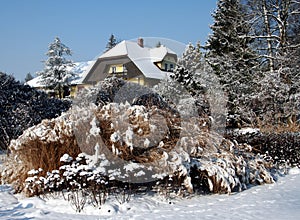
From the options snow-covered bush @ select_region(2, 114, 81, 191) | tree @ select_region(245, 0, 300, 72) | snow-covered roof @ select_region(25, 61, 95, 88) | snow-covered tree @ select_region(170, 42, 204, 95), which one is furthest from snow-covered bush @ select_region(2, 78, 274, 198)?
snow-covered roof @ select_region(25, 61, 95, 88)

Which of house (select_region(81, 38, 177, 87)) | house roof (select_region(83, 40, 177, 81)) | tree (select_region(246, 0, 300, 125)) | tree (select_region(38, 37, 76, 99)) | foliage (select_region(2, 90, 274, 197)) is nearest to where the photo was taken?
foliage (select_region(2, 90, 274, 197))

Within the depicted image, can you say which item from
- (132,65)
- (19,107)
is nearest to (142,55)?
(132,65)

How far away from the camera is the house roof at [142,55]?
25.0 metres

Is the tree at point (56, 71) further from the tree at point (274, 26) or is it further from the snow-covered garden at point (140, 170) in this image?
the snow-covered garden at point (140, 170)

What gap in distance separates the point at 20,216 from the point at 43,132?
134cm

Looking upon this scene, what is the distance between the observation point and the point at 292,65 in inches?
473

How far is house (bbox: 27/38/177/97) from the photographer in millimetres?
24891

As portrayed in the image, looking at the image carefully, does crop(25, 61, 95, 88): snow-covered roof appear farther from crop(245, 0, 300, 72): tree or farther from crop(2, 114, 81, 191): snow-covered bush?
crop(2, 114, 81, 191): snow-covered bush

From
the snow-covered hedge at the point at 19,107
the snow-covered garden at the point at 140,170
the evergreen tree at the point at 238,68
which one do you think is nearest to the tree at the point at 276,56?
the evergreen tree at the point at 238,68

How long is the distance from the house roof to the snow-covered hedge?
555 inches

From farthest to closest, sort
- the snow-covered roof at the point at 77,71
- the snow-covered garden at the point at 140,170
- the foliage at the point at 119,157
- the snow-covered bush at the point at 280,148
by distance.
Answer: the snow-covered roof at the point at 77,71 < the snow-covered bush at the point at 280,148 < the foliage at the point at 119,157 < the snow-covered garden at the point at 140,170

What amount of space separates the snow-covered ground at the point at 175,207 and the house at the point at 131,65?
783 inches

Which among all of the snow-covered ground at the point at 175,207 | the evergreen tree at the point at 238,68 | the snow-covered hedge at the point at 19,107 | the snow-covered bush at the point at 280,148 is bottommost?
the snow-covered ground at the point at 175,207

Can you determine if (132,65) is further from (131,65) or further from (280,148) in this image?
(280,148)
